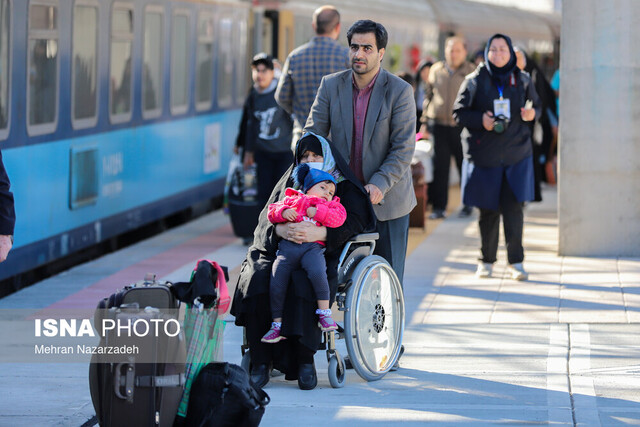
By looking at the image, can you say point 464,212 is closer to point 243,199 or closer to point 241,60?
point 243,199

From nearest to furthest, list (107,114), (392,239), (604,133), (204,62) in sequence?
(392,239) → (604,133) → (107,114) → (204,62)

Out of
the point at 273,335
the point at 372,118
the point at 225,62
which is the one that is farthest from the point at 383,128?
the point at 225,62

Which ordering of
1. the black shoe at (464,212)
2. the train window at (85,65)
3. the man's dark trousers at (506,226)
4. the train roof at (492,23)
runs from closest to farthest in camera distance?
the man's dark trousers at (506,226) < the train window at (85,65) < the black shoe at (464,212) < the train roof at (492,23)

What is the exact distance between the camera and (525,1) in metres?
59.8

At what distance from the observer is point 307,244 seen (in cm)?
620

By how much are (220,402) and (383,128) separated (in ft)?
6.72

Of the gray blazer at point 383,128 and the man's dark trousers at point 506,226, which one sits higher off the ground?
the gray blazer at point 383,128

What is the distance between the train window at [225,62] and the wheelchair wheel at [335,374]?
987 cm

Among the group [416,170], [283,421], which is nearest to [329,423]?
[283,421]

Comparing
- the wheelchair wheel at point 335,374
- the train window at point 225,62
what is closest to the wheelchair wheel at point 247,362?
the wheelchair wheel at point 335,374

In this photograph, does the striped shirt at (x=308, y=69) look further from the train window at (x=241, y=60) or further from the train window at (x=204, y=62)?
the train window at (x=241, y=60)

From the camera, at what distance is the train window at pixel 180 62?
551 inches

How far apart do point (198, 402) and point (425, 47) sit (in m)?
21.5

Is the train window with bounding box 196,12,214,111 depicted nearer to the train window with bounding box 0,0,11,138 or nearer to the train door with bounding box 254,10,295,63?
the train door with bounding box 254,10,295,63
